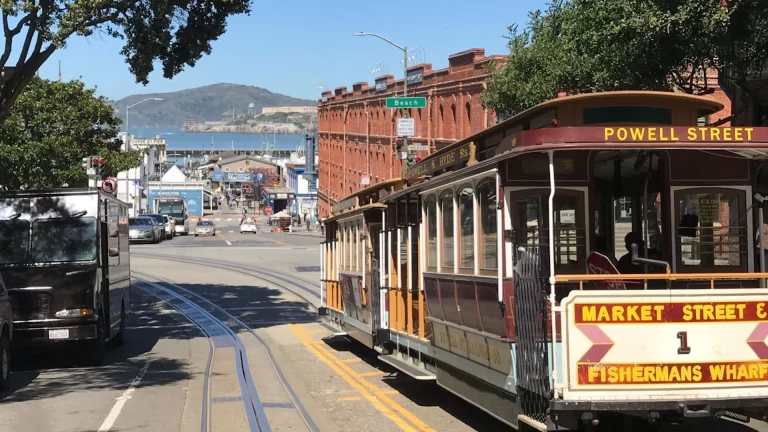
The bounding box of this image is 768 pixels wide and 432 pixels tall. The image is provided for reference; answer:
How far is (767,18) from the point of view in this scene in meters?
13.5

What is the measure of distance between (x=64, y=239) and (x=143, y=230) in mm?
40690

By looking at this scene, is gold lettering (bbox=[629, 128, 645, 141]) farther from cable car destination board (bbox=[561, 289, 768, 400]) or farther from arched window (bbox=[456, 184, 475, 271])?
arched window (bbox=[456, 184, 475, 271])

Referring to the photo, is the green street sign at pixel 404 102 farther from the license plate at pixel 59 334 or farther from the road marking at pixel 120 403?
the license plate at pixel 59 334

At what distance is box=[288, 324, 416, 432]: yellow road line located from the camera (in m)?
10.5

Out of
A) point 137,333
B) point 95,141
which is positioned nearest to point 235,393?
point 137,333

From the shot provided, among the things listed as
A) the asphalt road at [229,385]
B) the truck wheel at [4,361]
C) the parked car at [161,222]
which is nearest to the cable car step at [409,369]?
the asphalt road at [229,385]

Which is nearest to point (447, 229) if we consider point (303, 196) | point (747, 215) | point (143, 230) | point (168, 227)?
Result: point (747, 215)

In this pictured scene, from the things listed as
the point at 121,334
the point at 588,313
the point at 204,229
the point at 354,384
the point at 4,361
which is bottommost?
the point at 354,384

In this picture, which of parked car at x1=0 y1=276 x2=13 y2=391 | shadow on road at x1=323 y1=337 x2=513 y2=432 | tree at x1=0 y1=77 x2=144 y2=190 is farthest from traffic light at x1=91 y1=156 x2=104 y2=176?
parked car at x1=0 y1=276 x2=13 y2=391

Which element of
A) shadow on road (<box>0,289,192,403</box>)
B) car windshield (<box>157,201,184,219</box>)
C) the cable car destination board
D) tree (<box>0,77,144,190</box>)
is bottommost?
shadow on road (<box>0,289,192,403</box>)

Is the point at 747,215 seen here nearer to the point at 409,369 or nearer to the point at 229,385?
the point at 409,369

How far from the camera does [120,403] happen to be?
1160 cm

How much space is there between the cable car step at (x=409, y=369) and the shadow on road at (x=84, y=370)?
3166 mm

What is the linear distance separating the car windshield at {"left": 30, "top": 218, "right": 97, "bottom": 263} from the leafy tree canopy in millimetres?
9213
